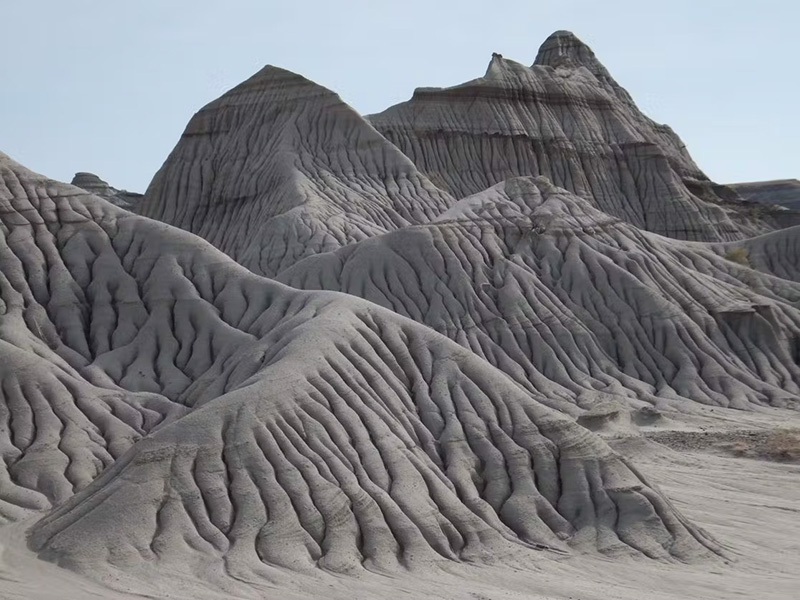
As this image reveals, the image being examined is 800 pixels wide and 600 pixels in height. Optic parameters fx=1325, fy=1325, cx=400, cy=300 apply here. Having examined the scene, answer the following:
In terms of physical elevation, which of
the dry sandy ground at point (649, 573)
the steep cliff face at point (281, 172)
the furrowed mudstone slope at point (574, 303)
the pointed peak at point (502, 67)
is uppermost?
the pointed peak at point (502, 67)

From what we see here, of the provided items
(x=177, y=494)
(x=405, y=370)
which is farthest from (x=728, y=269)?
(x=177, y=494)

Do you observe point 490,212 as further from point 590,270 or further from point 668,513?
point 668,513

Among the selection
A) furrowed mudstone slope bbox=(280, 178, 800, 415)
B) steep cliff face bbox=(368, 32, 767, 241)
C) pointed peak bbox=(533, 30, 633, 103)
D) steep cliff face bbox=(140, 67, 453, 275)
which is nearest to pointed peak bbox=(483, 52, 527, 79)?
A: steep cliff face bbox=(368, 32, 767, 241)

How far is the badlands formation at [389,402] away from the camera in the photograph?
76.5 ft

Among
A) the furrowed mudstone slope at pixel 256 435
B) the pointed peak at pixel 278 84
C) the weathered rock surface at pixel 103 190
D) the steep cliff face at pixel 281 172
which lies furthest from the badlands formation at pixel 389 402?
the weathered rock surface at pixel 103 190

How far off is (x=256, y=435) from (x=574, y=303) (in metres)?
29.1

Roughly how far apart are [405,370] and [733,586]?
8945mm

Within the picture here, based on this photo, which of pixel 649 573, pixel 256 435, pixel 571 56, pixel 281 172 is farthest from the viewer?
pixel 571 56

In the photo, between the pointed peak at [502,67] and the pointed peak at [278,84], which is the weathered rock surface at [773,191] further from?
the pointed peak at [278,84]

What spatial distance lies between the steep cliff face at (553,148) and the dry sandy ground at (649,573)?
49569 millimetres

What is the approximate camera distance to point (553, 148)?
87.9 m

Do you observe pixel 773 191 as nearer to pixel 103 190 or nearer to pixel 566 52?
pixel 566 52

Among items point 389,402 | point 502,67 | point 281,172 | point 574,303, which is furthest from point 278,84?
point 389,402

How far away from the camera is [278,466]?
971 inches
